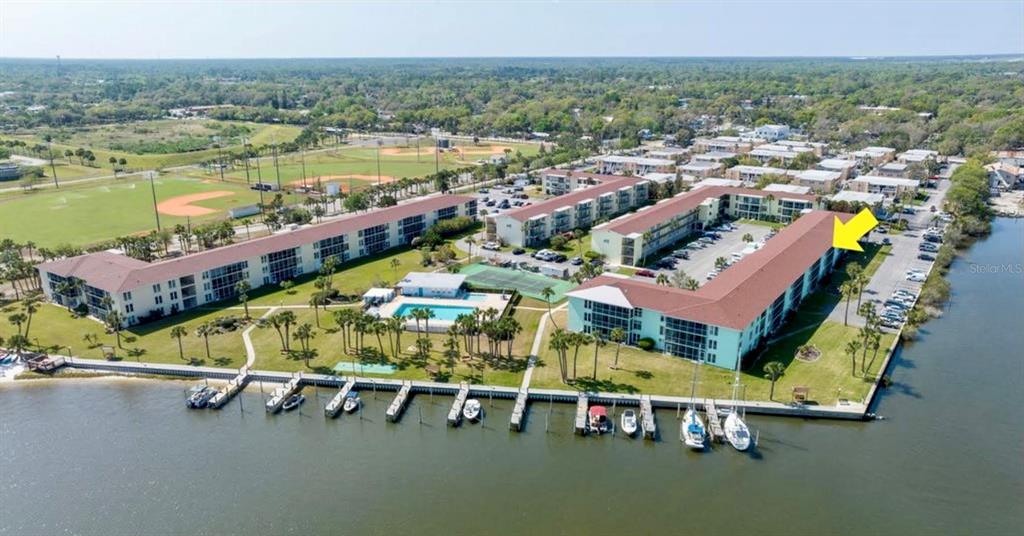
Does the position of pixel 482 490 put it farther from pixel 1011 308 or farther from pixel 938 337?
pixel 1011 308

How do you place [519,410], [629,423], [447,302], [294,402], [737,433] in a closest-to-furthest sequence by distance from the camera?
1. [737,433]
2. [629,423]
3. [519,410]
4. [294,402]
5. [447,302]

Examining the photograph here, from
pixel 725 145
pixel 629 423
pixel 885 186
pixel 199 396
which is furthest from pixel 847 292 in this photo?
pixel 725 145

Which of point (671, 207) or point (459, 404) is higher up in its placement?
point (671, 207)

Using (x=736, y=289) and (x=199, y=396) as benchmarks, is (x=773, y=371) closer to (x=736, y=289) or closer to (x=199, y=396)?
(x=736, y=289)

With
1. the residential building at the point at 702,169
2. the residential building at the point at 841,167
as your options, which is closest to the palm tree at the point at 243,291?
the residential building at the point at 702,169

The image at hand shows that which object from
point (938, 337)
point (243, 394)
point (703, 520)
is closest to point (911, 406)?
point (938, 337)

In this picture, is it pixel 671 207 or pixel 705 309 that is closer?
pixel 705 309
